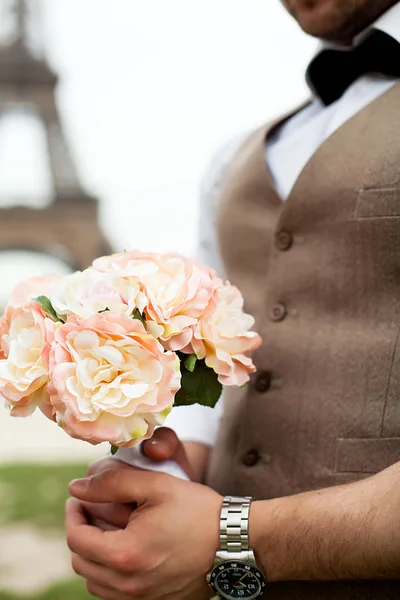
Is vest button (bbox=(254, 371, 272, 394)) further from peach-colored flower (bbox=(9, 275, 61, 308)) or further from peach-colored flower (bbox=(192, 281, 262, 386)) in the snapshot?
peach-colored flower (bbox=(9, 275, 61, 308))

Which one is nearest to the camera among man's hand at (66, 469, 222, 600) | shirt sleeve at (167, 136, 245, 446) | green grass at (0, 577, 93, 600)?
man's hand at (66, 469, 222, 600)

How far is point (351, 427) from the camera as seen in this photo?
3.05 feet

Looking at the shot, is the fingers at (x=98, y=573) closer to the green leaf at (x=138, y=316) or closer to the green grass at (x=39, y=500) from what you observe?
the green leaf at (x=138, y=316)

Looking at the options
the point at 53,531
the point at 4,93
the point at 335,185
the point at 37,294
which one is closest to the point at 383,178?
the point at 335,185

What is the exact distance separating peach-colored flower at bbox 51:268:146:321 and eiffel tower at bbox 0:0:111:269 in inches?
284

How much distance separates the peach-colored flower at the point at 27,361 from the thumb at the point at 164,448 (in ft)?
0.54

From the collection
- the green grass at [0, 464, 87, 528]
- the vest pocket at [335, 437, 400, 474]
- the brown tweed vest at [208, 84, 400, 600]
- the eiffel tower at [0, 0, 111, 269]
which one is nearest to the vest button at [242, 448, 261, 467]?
the brown tweed vest at [208, 84, 400, 600]

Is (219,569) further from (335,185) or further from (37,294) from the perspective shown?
(335,185)

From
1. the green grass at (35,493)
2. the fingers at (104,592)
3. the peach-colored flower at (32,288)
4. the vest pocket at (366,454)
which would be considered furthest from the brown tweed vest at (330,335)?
the green grass at (35,493)

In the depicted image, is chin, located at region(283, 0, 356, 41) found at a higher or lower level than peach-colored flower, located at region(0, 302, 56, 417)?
higher

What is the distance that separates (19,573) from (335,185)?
2.83 metres

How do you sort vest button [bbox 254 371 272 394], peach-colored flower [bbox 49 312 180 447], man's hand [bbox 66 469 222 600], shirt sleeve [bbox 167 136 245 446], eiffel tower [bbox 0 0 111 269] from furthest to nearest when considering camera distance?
eiffel tower [bbox 0 0 111 269] → shirt sleeve [bbox 167 136 245 446] → vest button [bbox 254 371 272 394] → man's hand [bbox 66 469 222 600] → peach-colored flower [bbox 49 312 180 447]

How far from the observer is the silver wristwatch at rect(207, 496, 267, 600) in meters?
0.84

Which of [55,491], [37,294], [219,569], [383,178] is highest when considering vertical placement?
[383,178]
